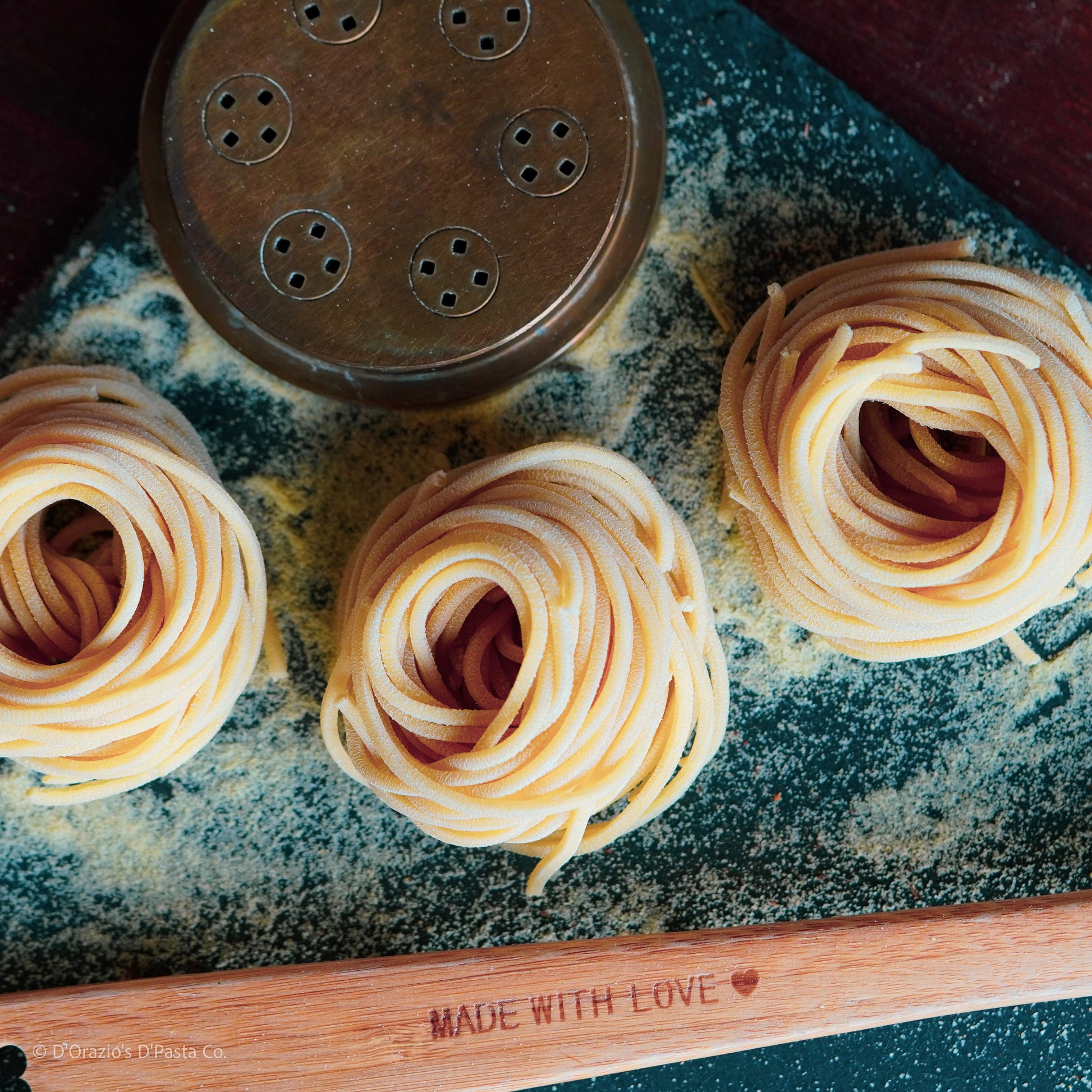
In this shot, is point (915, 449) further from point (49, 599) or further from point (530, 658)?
point (49, 599)

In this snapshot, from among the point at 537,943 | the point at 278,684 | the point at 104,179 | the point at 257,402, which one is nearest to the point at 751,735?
the point at 537,943

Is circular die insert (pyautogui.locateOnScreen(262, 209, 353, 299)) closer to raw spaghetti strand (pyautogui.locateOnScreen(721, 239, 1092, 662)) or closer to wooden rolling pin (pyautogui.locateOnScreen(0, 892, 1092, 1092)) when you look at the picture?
raw spaghetti strand (pyautogui.locateOnScreen(721, 239, 1092, 662))

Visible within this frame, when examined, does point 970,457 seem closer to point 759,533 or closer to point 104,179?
point 759,533

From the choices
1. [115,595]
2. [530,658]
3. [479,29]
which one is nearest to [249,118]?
[479,29]

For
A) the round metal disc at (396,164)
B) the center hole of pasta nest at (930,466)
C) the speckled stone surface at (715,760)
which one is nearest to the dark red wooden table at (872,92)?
the speckled stone surface at (715,760)

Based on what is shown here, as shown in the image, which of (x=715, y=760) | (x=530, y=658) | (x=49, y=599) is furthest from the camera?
(x=715, y=760)

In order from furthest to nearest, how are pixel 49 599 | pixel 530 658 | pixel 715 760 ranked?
pixel 715 760 → pixel 49 599 → pixel 530 658

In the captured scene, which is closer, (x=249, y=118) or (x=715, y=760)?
(x=249, y=118)
